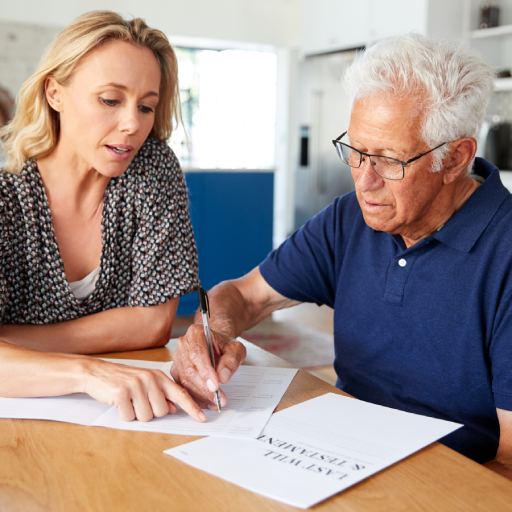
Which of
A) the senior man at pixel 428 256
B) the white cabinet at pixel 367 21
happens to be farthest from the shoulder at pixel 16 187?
the white cabinet at pixel 367 21

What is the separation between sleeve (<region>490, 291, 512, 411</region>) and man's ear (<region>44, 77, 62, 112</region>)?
104 centimetres

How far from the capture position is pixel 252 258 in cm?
479

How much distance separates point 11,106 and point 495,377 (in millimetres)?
4750

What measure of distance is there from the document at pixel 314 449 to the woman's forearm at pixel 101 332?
50 cm

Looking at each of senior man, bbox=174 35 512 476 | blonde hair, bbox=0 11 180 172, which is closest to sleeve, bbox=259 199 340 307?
senior man, bbox=174 35 512 476

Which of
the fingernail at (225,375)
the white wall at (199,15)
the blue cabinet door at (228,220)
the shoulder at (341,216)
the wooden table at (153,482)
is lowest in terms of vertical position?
the blue cabinet door at (228,220)

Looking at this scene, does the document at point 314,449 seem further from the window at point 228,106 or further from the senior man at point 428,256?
the window at point 228,106

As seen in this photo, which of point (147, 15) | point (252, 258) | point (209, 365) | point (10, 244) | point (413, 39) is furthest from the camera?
point (147, 15)

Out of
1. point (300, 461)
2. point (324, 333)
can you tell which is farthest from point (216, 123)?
point (300, 461)

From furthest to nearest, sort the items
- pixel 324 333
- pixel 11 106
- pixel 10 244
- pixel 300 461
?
pixel 11 106 → pixel 324 333 → pixel 10 244 → pixel 300 461

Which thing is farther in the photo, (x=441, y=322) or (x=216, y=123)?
(x=216, y=123)

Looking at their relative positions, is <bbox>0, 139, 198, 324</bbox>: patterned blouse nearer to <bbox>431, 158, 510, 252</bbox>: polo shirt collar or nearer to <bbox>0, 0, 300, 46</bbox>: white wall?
<bbox>431, 158, 510, 252</bbox>: polo shirt collar

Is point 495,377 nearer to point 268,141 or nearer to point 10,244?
point 10,244

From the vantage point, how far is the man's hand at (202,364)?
112cm
